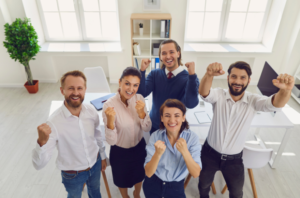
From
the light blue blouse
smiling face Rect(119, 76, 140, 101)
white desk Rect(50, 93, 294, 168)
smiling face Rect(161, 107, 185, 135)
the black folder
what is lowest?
white desk Rect(50, 93, 294, 168)

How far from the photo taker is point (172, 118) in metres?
1.70

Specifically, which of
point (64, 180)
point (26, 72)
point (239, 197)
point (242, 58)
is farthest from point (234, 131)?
point (26, 72)

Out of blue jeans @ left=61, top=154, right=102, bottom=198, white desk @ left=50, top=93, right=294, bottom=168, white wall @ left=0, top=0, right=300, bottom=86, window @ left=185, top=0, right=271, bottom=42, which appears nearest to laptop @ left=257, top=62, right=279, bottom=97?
white desk @ left=50, top=93, right=294, bottom=168

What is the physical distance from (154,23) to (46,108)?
2.80 m

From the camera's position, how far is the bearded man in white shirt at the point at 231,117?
1.80 meters

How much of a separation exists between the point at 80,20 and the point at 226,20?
331 cm

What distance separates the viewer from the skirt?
2.04 meters

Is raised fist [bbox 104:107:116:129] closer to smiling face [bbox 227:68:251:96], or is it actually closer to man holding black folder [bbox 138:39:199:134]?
man holding black folder [bbox 138:39:199:134]

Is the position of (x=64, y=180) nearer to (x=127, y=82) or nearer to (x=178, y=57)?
(x=127, y=82)

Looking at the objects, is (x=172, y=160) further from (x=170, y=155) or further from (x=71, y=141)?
(x=71, y=141)

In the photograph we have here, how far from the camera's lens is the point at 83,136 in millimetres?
1765

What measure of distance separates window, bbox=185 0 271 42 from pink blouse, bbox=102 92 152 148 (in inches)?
140

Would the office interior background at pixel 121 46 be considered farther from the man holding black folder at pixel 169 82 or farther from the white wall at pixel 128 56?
the man holding black folder at pixel 169 82

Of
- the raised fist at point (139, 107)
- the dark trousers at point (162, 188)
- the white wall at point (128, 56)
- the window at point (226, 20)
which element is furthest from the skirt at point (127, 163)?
the window at point (226, 20)
